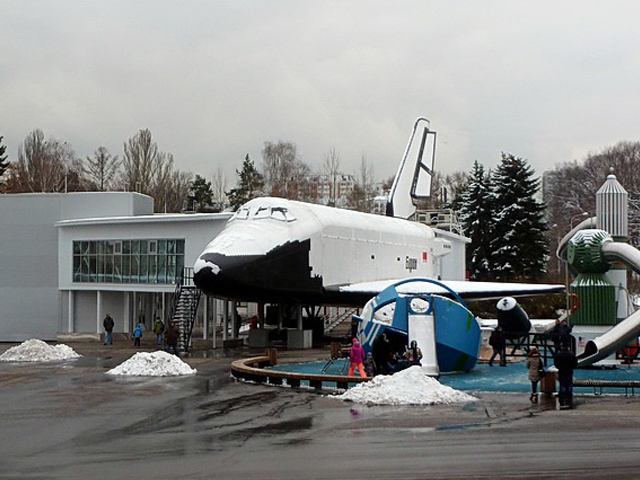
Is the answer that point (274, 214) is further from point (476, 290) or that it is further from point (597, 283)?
point (597, 283)

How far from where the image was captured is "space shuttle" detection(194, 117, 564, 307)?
90.1 feet

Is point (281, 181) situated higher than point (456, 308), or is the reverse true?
point (281, 181)

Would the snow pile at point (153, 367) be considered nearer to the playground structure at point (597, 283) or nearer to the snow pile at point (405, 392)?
the snow pile at point (405, 392)

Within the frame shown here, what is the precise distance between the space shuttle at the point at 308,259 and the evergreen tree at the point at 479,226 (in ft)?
81.5

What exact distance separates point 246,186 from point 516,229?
34793 mm

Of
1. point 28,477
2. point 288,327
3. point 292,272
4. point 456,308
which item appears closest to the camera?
point 28,477

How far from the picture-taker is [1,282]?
41.2 metres

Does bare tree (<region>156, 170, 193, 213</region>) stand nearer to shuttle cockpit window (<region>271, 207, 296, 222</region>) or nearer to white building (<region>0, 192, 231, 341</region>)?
white building (<region>0, 192, 231, 341</region>)

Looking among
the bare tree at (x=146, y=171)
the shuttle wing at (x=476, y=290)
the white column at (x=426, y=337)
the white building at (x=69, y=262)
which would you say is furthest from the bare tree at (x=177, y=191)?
the white column at (x=426, y=337)

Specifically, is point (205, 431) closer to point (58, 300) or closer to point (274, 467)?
point (274, 467)

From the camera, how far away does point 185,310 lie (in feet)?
102

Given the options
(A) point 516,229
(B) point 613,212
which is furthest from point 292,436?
(A) point 516,229

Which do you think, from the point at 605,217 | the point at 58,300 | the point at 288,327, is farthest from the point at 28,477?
the point at 58,300

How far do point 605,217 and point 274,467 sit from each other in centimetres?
1630
